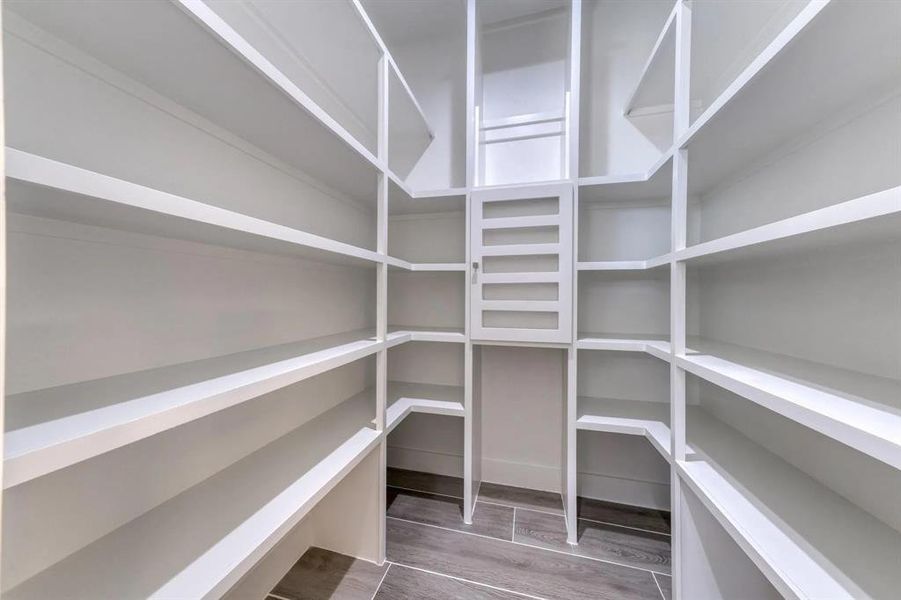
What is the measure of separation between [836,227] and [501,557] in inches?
58.2

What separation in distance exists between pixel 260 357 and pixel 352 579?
94cm

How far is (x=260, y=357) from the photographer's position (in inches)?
38.0

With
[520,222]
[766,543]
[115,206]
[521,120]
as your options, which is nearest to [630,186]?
[520,222]

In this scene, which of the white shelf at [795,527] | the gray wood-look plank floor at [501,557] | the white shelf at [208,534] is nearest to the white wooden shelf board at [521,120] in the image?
the white shelf at [795,527]

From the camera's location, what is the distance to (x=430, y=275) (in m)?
A: 1.92

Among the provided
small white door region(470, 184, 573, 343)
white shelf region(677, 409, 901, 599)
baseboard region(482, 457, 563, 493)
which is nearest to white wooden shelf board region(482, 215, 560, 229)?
small white door region(470, 184, 573, 343)

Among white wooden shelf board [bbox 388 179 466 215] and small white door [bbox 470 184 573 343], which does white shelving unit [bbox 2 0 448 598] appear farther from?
small white door [bbox 470 184 573 343]

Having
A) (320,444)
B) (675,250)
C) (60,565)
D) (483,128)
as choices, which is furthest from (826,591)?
(483,128)

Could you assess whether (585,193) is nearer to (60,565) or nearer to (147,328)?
(147,328)

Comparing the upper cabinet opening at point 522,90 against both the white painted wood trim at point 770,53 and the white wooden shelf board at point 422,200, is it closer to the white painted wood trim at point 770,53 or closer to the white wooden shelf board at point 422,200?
the white wooden shelf board at point 422,200

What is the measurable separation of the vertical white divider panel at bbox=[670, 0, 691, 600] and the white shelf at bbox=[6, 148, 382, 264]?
118 cm

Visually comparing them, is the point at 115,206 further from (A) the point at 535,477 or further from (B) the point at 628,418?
(A) the point at 535,477

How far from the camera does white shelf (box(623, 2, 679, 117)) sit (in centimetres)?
121

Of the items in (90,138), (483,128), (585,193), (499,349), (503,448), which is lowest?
(503,448)
